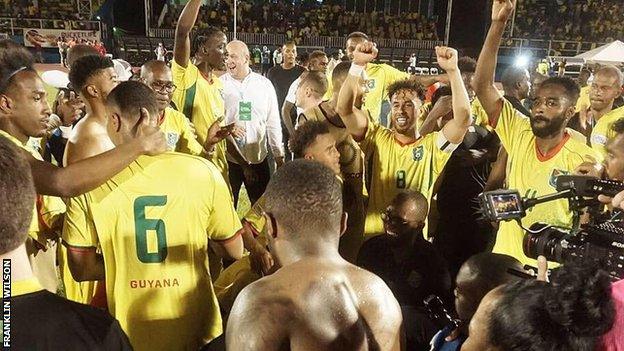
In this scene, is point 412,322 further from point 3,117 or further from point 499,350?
point 3,117

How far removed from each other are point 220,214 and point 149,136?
533mm

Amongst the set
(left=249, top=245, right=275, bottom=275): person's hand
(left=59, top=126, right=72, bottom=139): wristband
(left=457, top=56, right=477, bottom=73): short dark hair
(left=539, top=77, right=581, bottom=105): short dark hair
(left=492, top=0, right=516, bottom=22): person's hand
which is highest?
(left=492, top=0, right=516, bottom=22): person's hand

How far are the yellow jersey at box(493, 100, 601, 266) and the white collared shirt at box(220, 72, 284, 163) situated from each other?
299 cm

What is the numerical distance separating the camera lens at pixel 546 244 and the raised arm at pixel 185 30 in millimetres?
3533

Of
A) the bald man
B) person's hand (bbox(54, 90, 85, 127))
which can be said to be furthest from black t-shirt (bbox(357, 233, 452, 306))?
person's hand (bbox(54, 90, 85, 127))

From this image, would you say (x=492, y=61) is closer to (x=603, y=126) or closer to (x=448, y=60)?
(x=448, y=60)

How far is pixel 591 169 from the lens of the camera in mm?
3363

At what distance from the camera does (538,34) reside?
3428 centimetres

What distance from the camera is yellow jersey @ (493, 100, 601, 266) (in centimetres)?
350

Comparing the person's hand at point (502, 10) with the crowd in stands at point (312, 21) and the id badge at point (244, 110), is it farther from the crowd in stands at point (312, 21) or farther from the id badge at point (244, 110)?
the crowd in stands at point (312, 21)

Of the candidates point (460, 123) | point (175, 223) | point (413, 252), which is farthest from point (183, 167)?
point (460, 123)

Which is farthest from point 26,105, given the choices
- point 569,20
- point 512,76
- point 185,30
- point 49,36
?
point 569,20

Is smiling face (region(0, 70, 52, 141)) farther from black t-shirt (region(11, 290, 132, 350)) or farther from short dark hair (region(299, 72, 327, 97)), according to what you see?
short dark hair (region(299, 72, 327, 97))

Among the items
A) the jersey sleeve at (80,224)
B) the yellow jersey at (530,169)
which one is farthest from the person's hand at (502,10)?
the jersey sleeve at (80,224)
